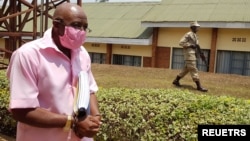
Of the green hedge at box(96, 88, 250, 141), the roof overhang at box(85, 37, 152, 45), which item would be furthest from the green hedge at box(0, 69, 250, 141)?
the roof overhang at box(85, 37, 152, 45)

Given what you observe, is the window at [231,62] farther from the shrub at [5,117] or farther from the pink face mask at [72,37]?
the pink face mask at [72,37]

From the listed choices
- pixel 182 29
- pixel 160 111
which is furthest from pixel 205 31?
pixel 160 111

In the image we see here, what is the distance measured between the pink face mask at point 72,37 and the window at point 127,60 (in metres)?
16.8

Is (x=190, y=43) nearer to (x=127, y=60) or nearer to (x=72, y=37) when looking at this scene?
(x=72, y=37)

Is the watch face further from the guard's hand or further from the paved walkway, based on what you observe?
the paved walkway

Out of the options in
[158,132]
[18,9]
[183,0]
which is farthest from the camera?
[183,0]

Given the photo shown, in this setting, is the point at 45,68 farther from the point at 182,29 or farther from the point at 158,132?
the point at 182,29

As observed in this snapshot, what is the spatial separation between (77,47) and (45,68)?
23 cm

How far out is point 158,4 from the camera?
19.0m

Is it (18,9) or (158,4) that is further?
(158,4)

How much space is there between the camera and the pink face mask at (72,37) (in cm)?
191

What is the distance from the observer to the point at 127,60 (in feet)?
63.4

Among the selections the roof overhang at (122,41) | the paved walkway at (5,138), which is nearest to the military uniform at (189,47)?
the paved walkway at (5,138)

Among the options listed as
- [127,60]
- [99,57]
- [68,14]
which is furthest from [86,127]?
[99,57]
